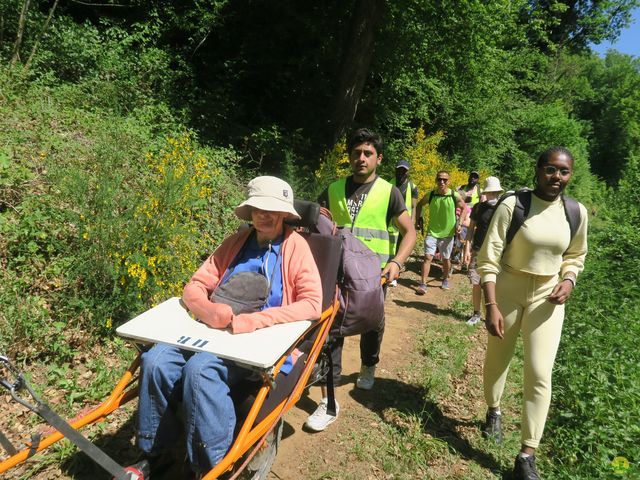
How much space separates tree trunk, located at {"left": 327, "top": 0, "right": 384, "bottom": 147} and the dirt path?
587 cm

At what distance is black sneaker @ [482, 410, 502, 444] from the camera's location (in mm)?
3398

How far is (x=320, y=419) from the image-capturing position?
339cm

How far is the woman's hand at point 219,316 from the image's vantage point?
2373mm

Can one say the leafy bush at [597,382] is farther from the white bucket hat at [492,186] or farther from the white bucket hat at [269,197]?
the white bucket hat at [269,197]

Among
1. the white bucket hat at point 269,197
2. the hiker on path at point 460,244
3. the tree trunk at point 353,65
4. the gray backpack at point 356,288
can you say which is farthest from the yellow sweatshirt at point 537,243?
the tree trunk at point 353,65

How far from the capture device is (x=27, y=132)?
5137 millimetres

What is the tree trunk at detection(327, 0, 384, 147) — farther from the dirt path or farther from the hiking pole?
the hiking pole

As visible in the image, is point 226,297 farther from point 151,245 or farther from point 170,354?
point 151,245

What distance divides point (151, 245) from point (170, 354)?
2.09 meters

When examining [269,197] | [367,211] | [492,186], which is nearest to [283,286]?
[269,197]

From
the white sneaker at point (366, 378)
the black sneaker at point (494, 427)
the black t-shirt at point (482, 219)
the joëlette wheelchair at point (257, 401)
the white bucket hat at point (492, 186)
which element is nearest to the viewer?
the joëlette wheelchair at point (257, 401)

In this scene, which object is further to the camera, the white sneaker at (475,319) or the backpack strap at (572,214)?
the white sneaker at (475,319)

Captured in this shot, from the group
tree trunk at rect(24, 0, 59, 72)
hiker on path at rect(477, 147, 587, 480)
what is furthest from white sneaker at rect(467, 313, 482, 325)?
tree trunk at rect(24, 0, 59, 72)

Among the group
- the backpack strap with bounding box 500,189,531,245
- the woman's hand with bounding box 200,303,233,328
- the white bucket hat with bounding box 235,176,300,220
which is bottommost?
the woman's hand with bounding box 200,303,233,328
